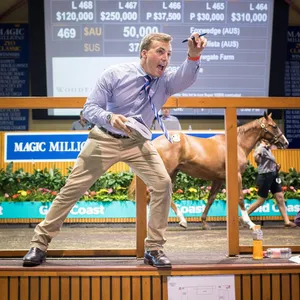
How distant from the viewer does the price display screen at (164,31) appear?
36.6 feet

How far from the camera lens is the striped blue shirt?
4.02 metres

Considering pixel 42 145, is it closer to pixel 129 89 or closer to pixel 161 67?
pixel 129 89

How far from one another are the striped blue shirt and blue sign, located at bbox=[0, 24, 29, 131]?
9.04 m

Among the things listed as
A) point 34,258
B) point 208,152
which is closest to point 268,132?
point 208,152

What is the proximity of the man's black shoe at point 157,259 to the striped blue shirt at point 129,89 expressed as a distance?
33.8 inches

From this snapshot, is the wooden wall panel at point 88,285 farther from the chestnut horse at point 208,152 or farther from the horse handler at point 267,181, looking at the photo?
the horse handler at point 267,181

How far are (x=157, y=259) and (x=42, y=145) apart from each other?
626 cm

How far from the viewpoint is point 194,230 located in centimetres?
814

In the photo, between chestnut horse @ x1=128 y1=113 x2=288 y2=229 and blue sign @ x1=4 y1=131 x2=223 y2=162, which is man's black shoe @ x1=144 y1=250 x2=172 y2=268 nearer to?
chestnut horse @ x1=128 y1=113 x2=288 y2=229

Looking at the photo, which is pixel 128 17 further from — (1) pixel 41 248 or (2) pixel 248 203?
(1) pixel 41 248

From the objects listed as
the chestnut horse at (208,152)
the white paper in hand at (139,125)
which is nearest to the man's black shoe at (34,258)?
the white paper in hand at (139,125)

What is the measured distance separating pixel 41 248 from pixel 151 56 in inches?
59.9

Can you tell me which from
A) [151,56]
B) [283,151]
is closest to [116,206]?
[283,151]

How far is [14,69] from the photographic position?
42.7 ft
